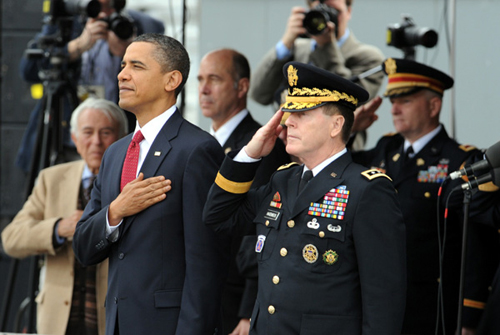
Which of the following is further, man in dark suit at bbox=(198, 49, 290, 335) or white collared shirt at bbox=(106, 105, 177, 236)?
man in dark suit at bbox=(198, 49, 290, 335)

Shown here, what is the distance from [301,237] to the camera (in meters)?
2.21

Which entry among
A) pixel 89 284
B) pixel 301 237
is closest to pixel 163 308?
pixel 301 237

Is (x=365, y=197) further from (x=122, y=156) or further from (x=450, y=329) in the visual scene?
A: (x=450, y=329)

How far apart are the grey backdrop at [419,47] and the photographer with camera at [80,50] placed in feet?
2.47

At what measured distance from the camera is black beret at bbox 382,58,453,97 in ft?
11.4

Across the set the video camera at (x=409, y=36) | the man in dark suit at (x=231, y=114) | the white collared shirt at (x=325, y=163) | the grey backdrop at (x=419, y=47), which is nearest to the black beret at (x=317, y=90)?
the white collared shirt at (x=325, y=163)

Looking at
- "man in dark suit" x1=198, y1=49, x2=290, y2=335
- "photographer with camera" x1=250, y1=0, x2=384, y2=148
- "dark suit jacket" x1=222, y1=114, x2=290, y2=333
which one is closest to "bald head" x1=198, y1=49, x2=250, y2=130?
"man in dark suit" x1=198, y1=49, x2=290, y2=335

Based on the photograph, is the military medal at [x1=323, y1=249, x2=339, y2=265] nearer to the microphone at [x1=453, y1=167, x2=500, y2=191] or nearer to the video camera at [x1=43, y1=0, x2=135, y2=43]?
the microphone at [x1=453, y1=167, x2=500, y2=191]

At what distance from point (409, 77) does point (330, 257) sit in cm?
158

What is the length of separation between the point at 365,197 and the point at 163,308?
0.72 metres

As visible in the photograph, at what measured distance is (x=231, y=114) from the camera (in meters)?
3.56

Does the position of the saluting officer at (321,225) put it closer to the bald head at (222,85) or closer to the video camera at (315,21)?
the bald head at (222,85)

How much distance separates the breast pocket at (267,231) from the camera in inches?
90.3

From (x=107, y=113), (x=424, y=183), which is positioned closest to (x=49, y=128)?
(x=107, y=113)
